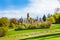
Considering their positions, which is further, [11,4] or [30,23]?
[30,23]

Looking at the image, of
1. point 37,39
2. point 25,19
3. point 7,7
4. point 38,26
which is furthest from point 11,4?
point 38,26

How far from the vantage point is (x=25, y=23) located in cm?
1386

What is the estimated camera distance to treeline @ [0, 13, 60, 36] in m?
11.2

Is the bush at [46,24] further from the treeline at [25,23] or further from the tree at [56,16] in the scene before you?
the tree at [56,16]

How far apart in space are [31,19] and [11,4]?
9.50 ft

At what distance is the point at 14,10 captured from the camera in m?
11.4

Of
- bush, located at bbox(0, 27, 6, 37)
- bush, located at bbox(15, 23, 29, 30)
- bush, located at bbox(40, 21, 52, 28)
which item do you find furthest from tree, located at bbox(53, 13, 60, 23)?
bush, located at bbox(0, 27, 6, 37)

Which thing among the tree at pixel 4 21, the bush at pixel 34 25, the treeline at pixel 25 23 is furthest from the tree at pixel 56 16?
the tree at pixel 4 21

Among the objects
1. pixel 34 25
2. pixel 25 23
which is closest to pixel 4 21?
pixel 25 23

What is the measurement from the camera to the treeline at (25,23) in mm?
11203

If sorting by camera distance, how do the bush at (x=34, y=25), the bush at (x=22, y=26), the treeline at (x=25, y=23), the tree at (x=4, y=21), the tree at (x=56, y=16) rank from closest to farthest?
the tree at (x=4, y=21), the treeline at (x=25, y=23), the bush at (x=22, y=26), the bush at (x=34, y=25), the tree at (x=56, y=16)

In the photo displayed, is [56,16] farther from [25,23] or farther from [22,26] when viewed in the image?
[22,26]

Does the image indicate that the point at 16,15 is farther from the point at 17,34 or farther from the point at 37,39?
the point at 37,39

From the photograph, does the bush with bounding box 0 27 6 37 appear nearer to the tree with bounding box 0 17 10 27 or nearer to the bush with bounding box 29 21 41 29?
the tree with bounding box 0 17 10 27
